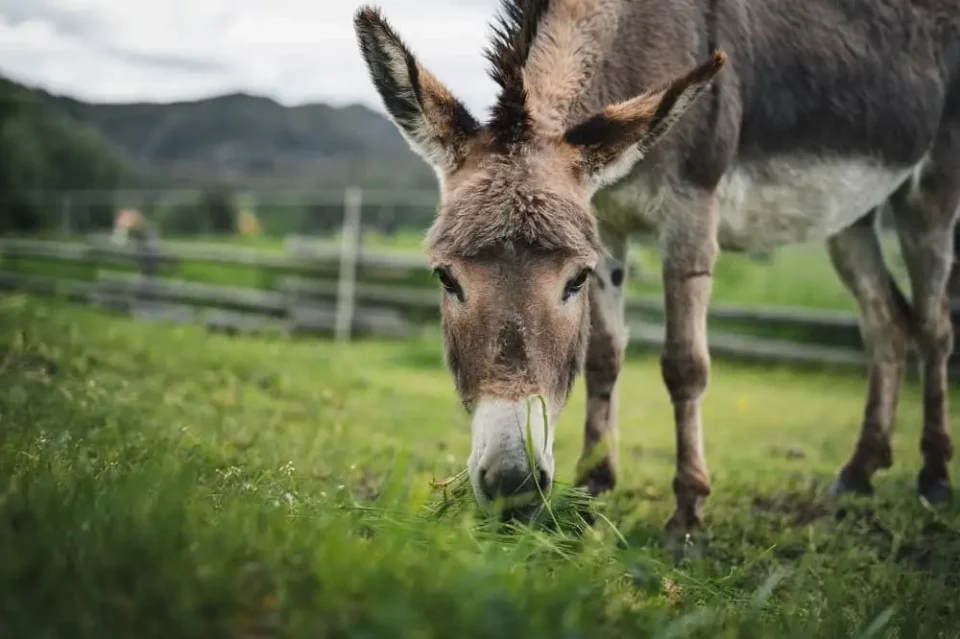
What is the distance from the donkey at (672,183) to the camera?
260 centimetres

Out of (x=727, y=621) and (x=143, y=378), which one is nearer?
(x=727, y=621)

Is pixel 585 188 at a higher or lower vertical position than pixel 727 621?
higher

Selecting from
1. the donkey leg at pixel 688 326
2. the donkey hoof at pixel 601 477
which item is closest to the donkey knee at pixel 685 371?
the donkey leg at pixel 688 326

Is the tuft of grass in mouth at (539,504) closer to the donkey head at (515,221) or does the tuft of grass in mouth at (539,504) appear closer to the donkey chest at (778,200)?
the donkey head at (515,221)

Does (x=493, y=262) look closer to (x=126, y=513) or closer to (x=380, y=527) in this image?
(x=380, y=527)

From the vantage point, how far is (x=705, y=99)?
3.62 metres

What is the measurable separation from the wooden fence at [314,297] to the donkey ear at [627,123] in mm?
8717

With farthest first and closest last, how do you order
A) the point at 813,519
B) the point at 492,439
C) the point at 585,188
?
the point at 813,519 → the point at 585,188 → the point at 492,439

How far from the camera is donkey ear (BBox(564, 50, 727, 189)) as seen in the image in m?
2.95

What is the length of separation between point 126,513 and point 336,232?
14.2 metres

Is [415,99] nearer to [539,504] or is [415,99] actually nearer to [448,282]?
[448,282]

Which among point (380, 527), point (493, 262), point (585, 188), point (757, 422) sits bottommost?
point (757, 422)

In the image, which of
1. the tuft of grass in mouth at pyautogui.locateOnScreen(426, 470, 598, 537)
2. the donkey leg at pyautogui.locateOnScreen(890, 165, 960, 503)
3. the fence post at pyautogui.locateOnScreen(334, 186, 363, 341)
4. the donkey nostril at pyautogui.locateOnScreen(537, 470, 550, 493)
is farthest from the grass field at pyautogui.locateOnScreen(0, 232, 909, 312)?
the donkey nostril at pyautogui.locateOnScreen(537, 470, 550, 493)

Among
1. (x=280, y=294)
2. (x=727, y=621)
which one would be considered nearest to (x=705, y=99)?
(x=727, y=621)
